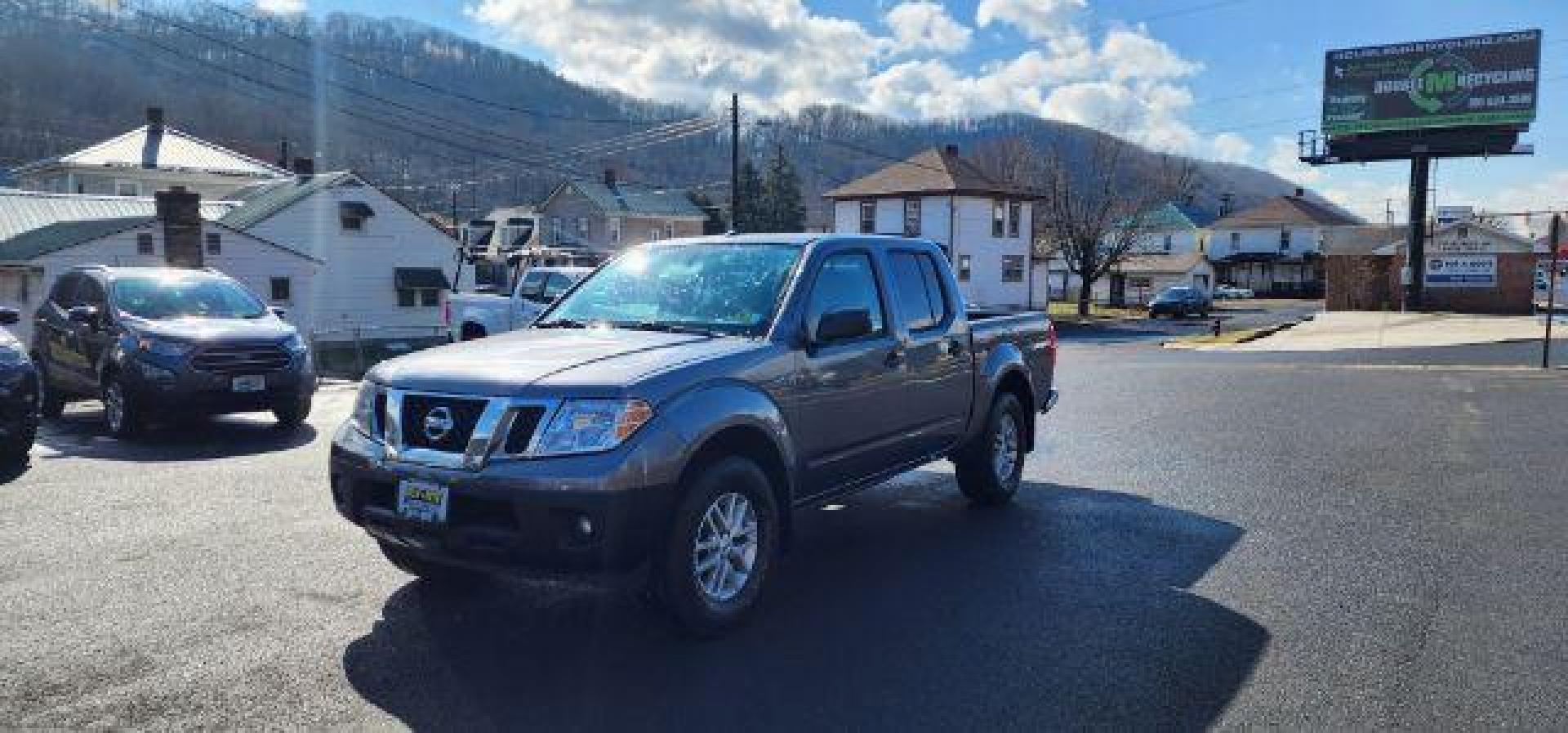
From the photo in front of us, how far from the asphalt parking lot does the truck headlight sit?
2.97 ft

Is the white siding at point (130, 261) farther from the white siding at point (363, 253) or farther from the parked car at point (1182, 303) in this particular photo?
the parked car at point (1182, 303)

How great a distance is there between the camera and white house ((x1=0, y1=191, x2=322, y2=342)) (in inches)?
1133

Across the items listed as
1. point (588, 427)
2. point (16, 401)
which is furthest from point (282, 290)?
point (588, 427)

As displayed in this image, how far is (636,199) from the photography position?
69750 millimetres

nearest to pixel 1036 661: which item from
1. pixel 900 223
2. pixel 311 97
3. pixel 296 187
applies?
pixel 296 187

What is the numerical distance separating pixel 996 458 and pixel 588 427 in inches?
157

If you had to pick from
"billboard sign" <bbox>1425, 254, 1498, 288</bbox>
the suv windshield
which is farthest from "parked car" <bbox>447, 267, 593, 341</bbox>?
"billboard sign" <bbox>1425, 254, 1498, 288</bbox>

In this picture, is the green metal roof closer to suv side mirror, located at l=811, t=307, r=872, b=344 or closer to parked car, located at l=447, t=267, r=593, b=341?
parked car, located at l=447, t=267, r=593, b=341

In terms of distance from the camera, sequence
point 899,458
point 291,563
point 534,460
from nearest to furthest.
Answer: point 534,460
point 291,563
point 899,458

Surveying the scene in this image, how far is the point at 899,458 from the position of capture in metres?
6.43

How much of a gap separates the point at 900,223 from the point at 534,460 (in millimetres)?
51187

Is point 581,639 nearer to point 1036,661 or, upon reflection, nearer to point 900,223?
point 1036,661

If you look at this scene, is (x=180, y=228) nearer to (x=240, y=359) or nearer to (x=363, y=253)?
(x=363, y=253)

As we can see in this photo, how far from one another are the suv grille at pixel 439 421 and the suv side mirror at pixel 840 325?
174cm
